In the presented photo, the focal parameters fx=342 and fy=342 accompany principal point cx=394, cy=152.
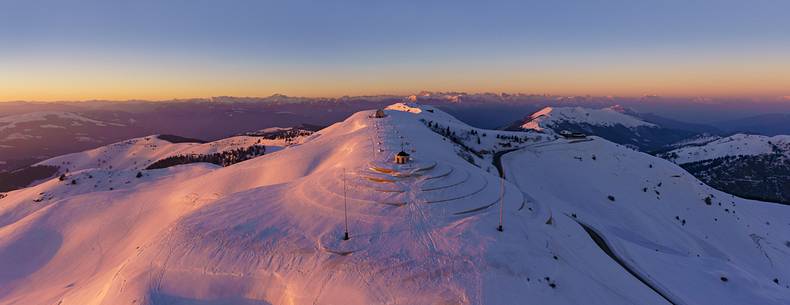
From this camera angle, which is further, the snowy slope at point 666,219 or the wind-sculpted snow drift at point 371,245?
the snowy slope at point 666,219

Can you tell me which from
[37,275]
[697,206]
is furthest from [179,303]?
[697,206]

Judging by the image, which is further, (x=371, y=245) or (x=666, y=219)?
(x=666, y=219)

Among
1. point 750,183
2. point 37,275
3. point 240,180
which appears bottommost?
A: point 750,183

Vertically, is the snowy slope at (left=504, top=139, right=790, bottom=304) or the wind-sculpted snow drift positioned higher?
the wind-sculpted snow drift

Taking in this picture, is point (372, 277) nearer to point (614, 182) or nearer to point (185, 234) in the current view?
point (185, 234)

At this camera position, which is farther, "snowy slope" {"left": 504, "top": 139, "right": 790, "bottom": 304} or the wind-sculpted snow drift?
"snowy slope" {"left": 504, "top": 139, "right": 790, "bottom": 304}

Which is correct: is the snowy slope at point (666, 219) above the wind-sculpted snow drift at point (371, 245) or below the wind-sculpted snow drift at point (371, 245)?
below

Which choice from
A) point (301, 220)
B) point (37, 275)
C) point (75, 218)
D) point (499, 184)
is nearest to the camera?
point (301, 220)

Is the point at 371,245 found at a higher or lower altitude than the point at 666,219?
higher
